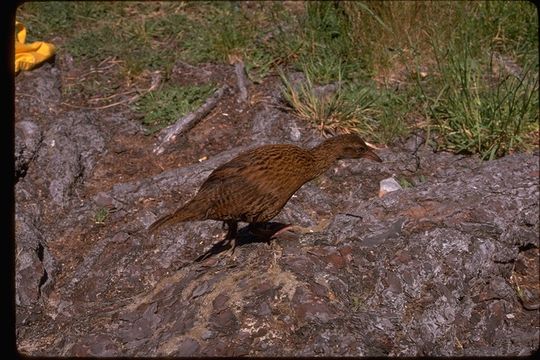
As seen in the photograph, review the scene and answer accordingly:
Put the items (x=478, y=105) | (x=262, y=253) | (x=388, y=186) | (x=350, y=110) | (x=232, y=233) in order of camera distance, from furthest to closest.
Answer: (x=350, y=110), (x=478, y=105), (x=388, y=186), (x=232, y=233), (x=262, y=253)

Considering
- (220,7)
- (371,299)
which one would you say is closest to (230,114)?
(220,7)

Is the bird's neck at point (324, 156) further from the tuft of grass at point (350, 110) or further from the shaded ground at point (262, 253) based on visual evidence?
the tuft of grass at point (350, 110)

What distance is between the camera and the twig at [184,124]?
605 cm

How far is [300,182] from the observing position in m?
4.57

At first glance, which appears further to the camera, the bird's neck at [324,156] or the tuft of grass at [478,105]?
the tuft of grass at [478,105]

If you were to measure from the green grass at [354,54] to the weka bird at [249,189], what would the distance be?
4.92 feet

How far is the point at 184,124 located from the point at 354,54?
1.60 meters

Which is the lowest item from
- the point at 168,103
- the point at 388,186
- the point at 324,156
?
Result: the point at 388,186

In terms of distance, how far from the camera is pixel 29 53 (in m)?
6.70

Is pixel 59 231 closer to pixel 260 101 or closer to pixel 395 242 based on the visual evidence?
pixel 260 101

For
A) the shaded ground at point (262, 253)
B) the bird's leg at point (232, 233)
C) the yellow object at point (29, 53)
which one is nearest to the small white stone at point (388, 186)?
the shaded ground at point (262, 253)

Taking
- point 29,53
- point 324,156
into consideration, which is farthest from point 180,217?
point 29,53

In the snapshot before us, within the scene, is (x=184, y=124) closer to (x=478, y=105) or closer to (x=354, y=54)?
(x=354, y=54)

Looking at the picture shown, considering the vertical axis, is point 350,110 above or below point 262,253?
below
